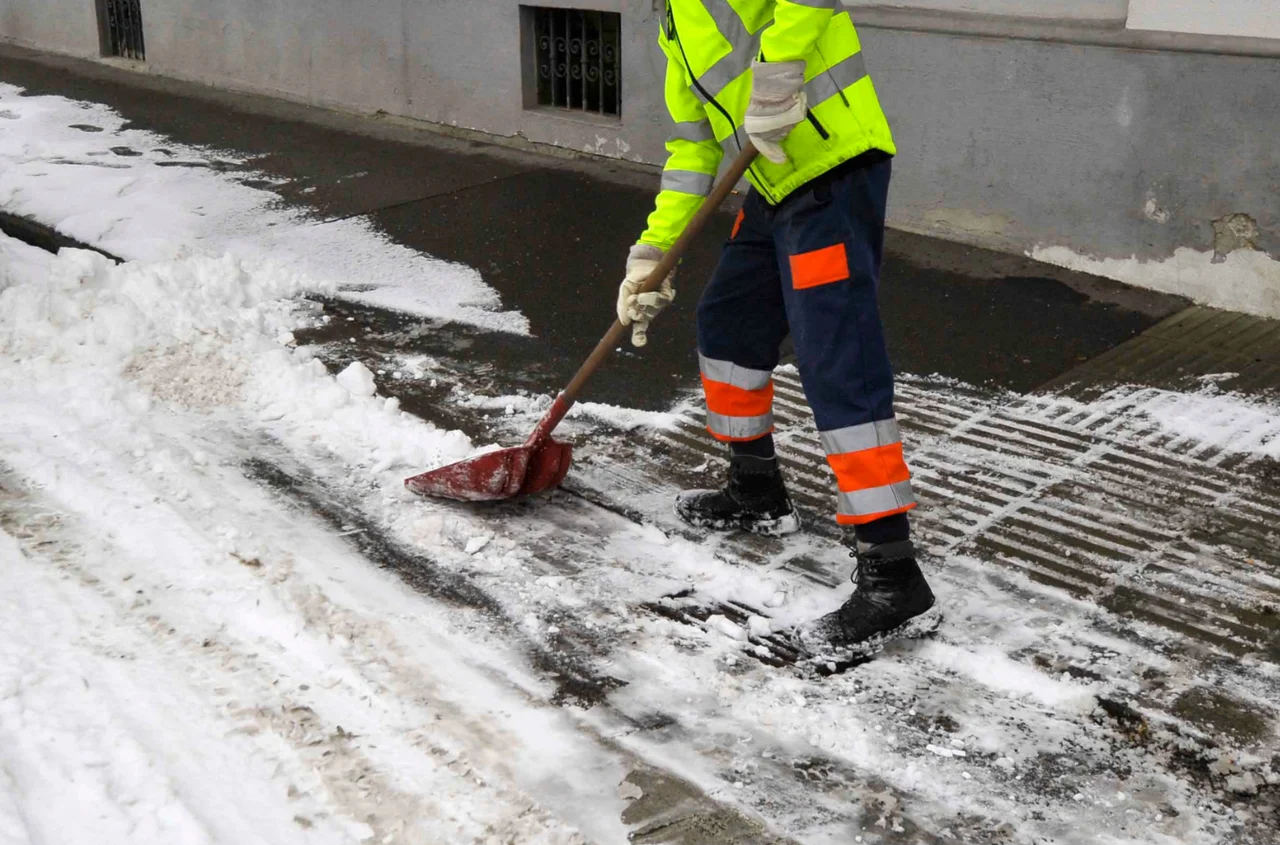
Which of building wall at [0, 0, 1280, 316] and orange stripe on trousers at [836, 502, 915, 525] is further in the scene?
building wall at [0, 0, 1280, 316]

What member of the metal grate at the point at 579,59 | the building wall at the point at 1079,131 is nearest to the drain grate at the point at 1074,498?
the building wall at the point at 1079,131

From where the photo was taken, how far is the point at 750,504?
→ 11.9 ft

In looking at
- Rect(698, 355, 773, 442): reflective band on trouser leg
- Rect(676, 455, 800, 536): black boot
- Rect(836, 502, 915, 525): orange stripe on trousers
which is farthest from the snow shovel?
Rect(836, 502, 915, 525): orange stripe on trousers

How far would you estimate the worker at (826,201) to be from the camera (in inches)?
115

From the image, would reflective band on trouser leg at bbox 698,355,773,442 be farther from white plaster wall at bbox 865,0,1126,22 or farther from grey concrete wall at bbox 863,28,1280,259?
white plaster wall at bbox 865,0,1126,22

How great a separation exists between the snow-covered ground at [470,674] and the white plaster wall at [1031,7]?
1.88 meters

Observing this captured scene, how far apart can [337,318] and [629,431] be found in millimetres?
1559

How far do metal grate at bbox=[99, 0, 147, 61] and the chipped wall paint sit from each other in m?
8.58

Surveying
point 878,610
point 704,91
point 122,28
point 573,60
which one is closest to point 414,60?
point 573,60

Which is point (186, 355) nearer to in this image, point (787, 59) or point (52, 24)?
point (787, 59)

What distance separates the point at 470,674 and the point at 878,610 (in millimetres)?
959

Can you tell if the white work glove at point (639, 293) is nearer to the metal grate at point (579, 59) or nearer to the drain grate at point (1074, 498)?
the drain grate at point (1074, 498)

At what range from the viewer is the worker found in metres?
2.93

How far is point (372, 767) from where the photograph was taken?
262cm
